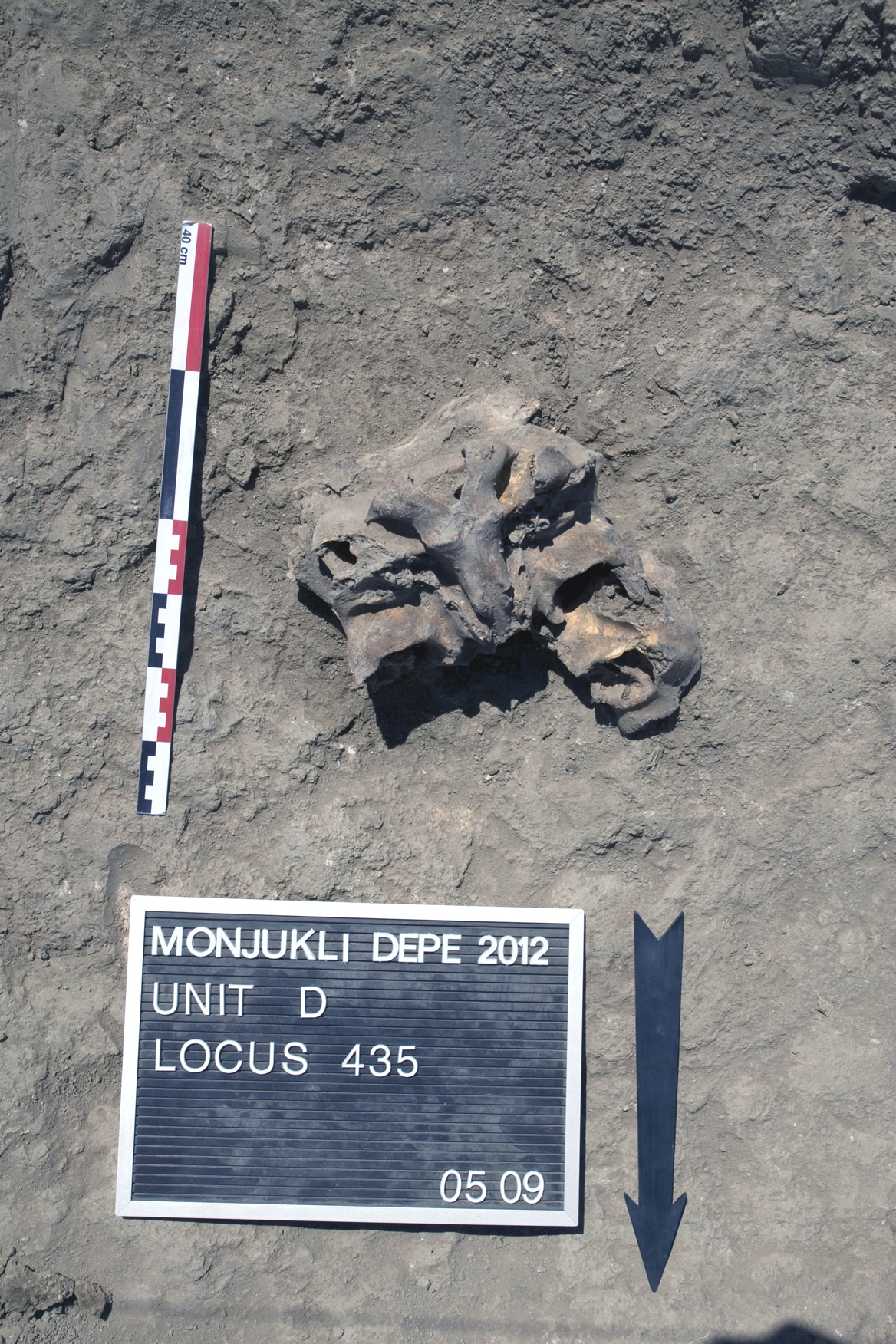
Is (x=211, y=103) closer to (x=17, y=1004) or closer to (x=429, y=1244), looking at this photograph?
(x=17, y=1004)

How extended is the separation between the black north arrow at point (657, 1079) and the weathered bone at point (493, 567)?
0.93 m

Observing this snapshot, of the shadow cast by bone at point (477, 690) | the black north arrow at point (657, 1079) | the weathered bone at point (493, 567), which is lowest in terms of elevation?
the black north arrow at point (657, 1079)

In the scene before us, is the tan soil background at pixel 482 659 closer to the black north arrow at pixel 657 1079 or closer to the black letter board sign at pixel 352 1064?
the black north arrow at pixel 657 1079

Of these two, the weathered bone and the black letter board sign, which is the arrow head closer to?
the black letter board sign

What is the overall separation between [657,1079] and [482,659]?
1832 millimetres

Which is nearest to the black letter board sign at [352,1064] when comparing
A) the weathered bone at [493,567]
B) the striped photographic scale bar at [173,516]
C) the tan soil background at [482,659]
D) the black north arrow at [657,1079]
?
the tan soil background at [482,659]

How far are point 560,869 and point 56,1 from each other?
3.79 meters

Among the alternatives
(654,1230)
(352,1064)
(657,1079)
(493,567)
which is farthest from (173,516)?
(654,1230)

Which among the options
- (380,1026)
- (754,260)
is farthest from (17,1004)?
(754,260)

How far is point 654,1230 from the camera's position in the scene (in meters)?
3.72

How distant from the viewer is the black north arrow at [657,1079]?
3689 mm

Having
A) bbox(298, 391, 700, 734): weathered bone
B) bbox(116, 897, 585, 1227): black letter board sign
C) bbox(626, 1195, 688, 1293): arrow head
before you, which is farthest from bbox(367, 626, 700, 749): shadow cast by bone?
bbox(626, 1195, 688, 1293): arrow head

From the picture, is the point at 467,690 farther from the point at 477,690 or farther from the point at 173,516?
the point at 173,516

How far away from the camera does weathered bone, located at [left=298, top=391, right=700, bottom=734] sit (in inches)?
125
